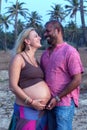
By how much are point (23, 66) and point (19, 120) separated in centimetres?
50

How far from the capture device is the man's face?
12.7 ft

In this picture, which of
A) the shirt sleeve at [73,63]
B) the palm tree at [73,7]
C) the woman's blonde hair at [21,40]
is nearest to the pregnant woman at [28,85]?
the woman's blonde hair at [21,40]

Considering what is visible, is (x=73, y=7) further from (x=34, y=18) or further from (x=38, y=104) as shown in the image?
(x=38, y=104)

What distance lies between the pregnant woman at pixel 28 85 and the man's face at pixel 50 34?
93 mm

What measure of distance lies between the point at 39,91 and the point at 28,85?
0.11 m

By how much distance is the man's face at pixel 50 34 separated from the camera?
3879 mm

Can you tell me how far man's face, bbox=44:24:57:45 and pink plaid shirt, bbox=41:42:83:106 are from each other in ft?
0.23

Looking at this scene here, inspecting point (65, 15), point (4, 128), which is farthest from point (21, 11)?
point (4, 128)

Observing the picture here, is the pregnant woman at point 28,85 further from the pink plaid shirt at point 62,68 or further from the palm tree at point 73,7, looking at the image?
the palm tree at point 73,7

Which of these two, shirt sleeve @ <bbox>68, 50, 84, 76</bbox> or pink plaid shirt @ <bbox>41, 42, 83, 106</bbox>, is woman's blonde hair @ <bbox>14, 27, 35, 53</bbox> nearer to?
pink plaid shirt @ <bbox>41, 42, 83, 106</bbox>

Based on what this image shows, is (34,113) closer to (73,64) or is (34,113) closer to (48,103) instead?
(48,103)

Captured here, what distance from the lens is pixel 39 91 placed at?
3.89 metres

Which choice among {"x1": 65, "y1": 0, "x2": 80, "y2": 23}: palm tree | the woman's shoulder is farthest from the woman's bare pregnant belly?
{"x1": 65, "y1": 0, "x2": 80, "y2": 23}: palm tree

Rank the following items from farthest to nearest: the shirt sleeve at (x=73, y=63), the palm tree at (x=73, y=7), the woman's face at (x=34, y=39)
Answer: the palm tree at (x=73, y=7) → the woman's face at (x=34, y=39) → the shirt sleeve at (x=73, y=63)
